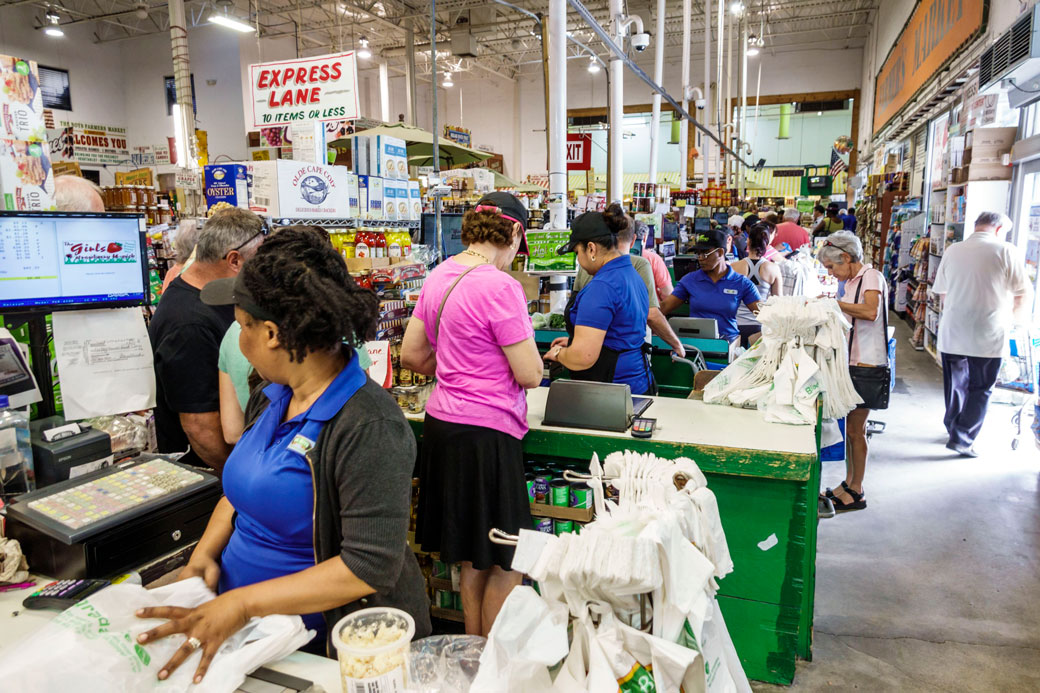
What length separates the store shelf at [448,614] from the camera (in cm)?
302

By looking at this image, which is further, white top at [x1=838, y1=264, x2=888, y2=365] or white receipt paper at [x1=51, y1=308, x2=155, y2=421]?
white top at [x1=838, y1=264, x2=888, y2=365]

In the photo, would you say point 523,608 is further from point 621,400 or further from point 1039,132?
point 1039,132

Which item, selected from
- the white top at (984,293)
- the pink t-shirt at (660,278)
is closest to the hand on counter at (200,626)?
Answer: the pink t-shirt at (660,278)

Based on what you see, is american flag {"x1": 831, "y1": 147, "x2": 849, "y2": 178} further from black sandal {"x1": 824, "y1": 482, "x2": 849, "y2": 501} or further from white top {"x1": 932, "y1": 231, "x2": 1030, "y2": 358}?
black sandal {"x1": 824, "y1": 482, "x2": 849, "y2": 501}

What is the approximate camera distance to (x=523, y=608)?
1074 mm

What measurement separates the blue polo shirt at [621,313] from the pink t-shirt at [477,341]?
830 millimetres

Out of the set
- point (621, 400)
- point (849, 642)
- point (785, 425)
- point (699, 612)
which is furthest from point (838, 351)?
point (699, 612)

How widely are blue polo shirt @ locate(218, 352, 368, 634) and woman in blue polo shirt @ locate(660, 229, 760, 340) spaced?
→ 154 inches

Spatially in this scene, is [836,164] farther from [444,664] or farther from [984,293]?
[444,664]

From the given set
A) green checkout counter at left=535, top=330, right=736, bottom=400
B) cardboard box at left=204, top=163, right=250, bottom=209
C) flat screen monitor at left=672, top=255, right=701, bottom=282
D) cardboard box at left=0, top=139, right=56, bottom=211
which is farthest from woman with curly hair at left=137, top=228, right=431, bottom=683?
flat screen monitor at left=672, top=255, right=701, bottom=282

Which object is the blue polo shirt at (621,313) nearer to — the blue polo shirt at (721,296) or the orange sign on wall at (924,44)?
the blue polo shirt at (721,296)

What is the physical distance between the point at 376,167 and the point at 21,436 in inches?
110

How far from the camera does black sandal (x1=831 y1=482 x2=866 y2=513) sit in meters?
4.46

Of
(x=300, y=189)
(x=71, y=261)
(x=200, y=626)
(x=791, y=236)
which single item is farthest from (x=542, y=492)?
(x=791, y=236)
